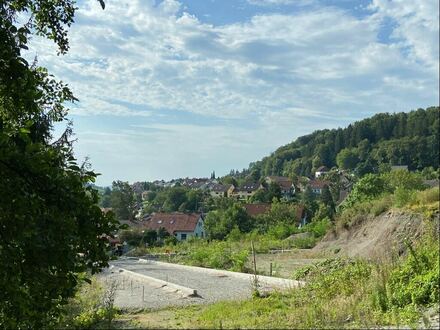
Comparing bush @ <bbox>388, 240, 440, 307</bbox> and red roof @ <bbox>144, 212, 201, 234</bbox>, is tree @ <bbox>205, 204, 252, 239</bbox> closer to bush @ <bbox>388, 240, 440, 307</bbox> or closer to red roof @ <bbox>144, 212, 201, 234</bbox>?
red roof @ <bbox>144, 212, 201, 234</bbox>

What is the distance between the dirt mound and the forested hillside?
87.8m

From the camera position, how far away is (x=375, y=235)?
25.9m

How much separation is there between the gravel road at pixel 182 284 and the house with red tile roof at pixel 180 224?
50.8 meters

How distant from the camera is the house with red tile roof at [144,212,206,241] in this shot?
74625 mm

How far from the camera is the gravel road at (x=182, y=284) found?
13398 millimetres

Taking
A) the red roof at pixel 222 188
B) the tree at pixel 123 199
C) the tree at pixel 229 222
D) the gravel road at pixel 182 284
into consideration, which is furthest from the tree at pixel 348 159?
the gravel road at pixel 182 284

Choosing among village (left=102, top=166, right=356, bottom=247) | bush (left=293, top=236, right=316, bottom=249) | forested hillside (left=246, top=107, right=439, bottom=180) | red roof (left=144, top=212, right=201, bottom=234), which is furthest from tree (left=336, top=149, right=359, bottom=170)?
bush (left=293, top=236, right=316, bottom=249)

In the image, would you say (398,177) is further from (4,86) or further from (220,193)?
(220,193)

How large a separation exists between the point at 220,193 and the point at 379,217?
116 metres

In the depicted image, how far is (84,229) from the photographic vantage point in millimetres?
4672

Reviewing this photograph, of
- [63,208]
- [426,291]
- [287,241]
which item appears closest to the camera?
[63,208]

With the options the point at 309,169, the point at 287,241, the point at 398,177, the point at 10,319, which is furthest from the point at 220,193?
the point at 10,319

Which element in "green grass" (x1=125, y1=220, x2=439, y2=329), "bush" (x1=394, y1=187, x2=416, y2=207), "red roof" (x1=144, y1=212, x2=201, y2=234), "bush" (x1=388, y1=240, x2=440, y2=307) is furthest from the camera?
"red roof" (x1=144, y1=212, x2=201, y2=234)

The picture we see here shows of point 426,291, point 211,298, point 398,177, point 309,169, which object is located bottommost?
point 211,298
